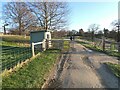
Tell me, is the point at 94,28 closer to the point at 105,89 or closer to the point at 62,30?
the point at 62,30

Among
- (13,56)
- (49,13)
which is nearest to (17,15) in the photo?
(49,13)

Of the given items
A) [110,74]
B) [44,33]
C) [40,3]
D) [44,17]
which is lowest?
[110,74]

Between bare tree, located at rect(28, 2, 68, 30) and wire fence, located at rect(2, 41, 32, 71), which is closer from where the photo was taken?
wire fence, located at rect(2, 41, 32, 71)

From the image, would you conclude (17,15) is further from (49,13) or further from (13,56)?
(13,56)

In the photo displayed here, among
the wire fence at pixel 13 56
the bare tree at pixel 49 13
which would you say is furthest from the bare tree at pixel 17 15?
the wire fence at pixel 13 56

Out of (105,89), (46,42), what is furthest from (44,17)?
(105,89)

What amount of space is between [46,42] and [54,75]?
531 inches

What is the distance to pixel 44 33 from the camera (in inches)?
963

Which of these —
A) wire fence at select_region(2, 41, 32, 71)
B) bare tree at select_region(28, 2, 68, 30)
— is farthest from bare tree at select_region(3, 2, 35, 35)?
wire fence at select_region(2, 41, 32, 71)

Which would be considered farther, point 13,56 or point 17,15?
point 17,15

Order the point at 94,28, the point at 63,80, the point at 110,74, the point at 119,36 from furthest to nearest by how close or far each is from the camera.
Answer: the point at 94,28 → the point at 119,36 → the point at 110,74 → the point at 63,80

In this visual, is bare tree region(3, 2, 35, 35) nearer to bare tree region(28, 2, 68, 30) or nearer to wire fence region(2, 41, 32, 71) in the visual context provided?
bare tree region(28, 2, 68, 30)

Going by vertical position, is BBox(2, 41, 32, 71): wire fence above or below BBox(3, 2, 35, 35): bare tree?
below

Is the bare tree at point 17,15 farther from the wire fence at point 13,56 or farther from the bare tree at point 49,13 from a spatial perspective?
the wire fence at point 13,56
